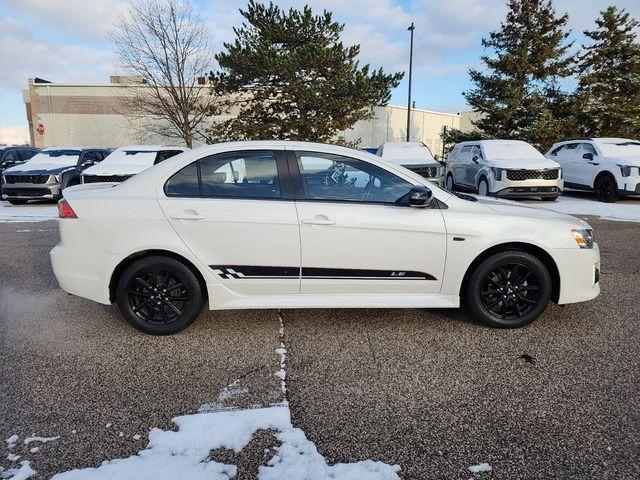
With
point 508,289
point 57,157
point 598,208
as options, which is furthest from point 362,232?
point 57,157

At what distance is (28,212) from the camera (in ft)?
39.9

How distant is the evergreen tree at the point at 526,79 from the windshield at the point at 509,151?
10.2 meters

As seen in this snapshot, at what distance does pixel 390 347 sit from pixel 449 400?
83 cm

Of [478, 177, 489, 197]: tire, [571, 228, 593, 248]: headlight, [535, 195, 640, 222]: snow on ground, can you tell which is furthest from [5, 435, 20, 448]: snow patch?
[478, 177, 489, 197]: tire

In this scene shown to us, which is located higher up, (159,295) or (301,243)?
(301,243)

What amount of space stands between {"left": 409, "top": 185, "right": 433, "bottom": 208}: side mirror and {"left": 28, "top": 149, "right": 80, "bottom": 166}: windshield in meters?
13.9

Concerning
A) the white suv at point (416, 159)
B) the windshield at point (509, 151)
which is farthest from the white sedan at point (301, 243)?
the windshield at point (509, 151)

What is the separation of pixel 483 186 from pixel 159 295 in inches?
442

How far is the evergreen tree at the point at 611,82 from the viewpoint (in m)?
23.5

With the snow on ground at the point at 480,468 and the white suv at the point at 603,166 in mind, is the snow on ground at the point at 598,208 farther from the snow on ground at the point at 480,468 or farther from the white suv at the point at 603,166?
the snow on ground at the point at 480,468

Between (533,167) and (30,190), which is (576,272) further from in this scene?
(30,190)

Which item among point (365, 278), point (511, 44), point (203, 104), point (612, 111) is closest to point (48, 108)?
point (203, 104)

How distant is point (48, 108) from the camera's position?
3766cm

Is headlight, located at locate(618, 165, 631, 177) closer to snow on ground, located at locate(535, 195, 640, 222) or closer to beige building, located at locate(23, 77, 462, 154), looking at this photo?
snow on ground, located at locate(535, 195, 640, 222)
